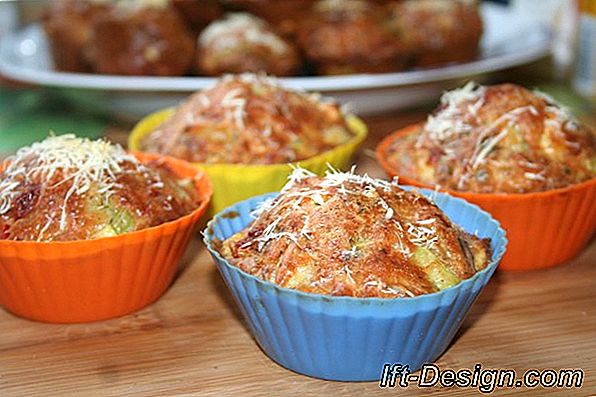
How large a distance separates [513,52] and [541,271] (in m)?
1.63

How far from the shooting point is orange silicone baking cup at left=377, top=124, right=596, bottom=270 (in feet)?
6.77

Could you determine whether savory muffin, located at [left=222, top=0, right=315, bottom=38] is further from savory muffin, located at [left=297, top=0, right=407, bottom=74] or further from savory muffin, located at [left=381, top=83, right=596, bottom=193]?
savory muffin, located at [left=381, top=83, right=596, bottom=193]

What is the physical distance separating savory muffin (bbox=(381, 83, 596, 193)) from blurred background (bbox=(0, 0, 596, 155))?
3.01 ft

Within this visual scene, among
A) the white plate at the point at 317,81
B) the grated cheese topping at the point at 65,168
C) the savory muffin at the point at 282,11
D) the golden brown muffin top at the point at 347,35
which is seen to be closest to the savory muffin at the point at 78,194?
the grated cheese topping at the point at 65,168

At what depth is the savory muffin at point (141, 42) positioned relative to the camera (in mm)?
3293

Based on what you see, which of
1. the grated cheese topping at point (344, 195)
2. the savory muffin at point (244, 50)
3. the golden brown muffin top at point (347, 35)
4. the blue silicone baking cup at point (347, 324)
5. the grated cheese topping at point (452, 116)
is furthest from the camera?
the golden brown muffin top at point (347, 35)

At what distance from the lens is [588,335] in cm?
187

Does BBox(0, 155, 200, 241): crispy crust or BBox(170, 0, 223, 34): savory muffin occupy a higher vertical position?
BBox(0, 155, 200, 241): crispy crust

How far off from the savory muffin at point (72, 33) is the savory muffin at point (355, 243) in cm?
200

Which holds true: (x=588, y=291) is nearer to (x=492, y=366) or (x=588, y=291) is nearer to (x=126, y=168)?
(x=492, y=366)

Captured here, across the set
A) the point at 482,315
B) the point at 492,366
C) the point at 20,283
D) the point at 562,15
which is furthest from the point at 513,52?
the point at 20,283

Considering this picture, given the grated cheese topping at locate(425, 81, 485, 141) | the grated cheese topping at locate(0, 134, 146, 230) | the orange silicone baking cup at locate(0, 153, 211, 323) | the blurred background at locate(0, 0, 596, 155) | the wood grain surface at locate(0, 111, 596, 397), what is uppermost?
the grated cheese topping at locate(0, 134, 146, 230)

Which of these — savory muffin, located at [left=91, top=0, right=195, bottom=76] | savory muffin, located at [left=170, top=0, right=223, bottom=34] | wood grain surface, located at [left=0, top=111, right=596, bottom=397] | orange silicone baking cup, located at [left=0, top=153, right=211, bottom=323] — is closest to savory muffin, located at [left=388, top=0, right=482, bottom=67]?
savory muffin, located at [left=170, top=0, right=223, bottom=34]

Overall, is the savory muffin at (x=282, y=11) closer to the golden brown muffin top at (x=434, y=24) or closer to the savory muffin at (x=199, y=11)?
the savory muffin at (x=199, y=11)
